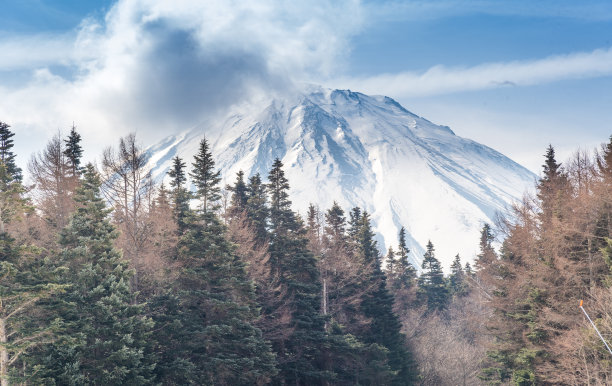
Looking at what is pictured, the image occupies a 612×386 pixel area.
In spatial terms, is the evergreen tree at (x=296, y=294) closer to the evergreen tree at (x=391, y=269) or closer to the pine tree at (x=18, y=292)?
the pine tree at (x=18, y=292)

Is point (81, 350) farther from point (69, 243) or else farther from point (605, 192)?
point (605, 192)

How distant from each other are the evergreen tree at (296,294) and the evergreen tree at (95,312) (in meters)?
12.1

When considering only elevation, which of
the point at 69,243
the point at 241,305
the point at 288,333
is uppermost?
the point at 69,243

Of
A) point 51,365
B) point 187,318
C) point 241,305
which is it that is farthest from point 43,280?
point 241,305

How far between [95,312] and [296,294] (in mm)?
15774

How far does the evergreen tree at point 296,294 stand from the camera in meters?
30.7

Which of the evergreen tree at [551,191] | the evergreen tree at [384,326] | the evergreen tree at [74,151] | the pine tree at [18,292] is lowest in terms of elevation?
the evergreen tree at [384,326]

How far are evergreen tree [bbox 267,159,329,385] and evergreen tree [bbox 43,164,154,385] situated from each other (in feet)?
39.7

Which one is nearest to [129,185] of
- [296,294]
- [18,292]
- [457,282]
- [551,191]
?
[18,292]

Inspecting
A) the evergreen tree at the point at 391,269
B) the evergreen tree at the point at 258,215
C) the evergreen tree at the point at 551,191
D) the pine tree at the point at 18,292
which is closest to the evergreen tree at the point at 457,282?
the evergreen tree at the point at 391,269

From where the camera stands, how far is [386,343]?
39.2 m

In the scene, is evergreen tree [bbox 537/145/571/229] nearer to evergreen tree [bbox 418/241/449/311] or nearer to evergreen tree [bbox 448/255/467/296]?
evergreen tree [bbox 418/241/449/311]

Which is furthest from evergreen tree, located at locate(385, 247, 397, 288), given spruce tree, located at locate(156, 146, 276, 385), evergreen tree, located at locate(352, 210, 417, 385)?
spruce tree, located at locate(156, 146, 276, 385)

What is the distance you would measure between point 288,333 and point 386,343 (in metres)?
13.5
